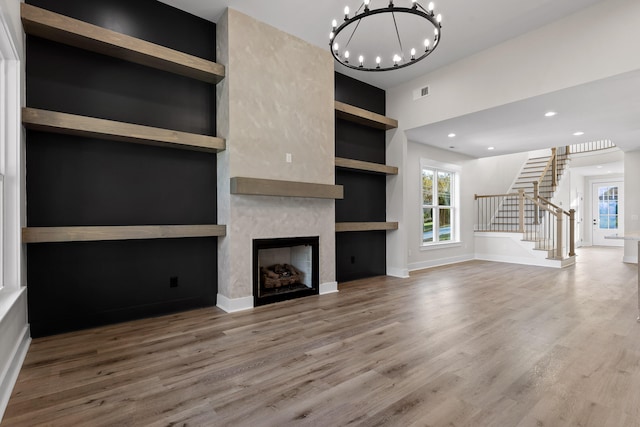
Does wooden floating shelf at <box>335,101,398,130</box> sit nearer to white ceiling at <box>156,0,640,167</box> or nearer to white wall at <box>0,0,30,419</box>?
white ceiling at <box>156,0,640,167</box>

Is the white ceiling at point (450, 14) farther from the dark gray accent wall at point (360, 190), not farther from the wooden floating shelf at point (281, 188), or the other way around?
the wooden floating shelf at point (281, 188)

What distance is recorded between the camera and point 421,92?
18.3 feet

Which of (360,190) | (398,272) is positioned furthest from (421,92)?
(398,272)

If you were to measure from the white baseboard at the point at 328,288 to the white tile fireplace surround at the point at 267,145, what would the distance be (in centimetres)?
2

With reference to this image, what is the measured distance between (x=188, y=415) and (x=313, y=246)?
2.94 metres

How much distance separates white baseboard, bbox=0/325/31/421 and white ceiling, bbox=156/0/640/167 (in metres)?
3.69

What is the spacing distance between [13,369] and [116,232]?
4.24ft

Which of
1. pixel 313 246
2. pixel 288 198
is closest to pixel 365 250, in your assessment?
pixel 313 246

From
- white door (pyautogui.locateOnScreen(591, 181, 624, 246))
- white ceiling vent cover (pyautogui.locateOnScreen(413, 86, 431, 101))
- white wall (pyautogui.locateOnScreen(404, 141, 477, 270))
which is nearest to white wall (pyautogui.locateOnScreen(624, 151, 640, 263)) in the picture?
white wall (pyautogui.locateOnScreen(404, 141, 477, 270))

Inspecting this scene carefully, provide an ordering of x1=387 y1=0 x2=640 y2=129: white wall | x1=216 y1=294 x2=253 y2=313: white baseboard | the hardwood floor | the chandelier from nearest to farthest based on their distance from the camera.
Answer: the hardwood floor
x1=387 y1=0 x2=640 y2=129: white wall
x1=216 y1=294 x2=253 y2=313: white baseboard
the chandelier

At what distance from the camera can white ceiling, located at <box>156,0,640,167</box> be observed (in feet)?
12.2

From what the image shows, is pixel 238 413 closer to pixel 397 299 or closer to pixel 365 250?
pixel 397 299

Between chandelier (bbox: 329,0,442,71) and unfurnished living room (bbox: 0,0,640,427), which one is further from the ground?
chandelier (bbox: 329,0,442,71)

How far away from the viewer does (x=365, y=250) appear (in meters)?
5.87
